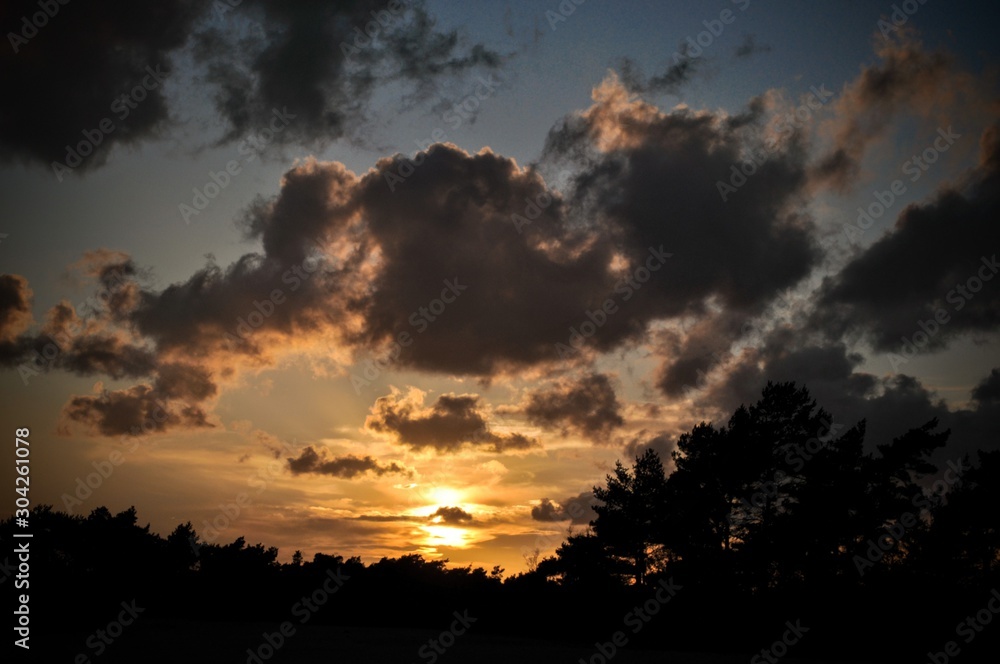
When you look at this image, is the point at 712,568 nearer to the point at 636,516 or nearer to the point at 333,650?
the point at 636,516

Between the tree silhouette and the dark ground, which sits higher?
the tree silhouette

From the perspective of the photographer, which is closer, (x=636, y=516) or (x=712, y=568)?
(x=712, y=568)

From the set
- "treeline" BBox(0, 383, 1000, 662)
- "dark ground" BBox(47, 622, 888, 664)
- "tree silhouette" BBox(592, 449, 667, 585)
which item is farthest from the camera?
"tree silhouette" BBox(592, 449, 667, 585)

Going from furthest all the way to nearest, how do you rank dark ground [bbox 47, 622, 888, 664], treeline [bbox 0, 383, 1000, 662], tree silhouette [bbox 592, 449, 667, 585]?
tree silhouette [bbox 592, 449, 667, 585], treeline [bbox 0, 383, 1000, 662], dark ground [bbox 47, 622, 888, 664]

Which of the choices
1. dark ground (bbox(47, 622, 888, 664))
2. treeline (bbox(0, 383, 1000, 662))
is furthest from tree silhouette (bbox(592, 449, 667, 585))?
dark ground (bbox(47, 622, 888, 664))

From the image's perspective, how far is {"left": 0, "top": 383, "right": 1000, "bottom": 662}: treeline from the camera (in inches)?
1394

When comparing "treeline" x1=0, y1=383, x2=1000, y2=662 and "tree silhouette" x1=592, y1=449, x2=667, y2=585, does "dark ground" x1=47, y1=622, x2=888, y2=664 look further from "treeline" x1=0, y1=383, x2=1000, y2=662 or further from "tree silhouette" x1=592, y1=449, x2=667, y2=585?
"tree silhouette" x1=592, y1=449, x2=667, y2=585

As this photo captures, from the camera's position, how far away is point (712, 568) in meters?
41.8

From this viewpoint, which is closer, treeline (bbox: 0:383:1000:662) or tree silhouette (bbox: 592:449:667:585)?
treeline (bbox: 0:383:1000:662)

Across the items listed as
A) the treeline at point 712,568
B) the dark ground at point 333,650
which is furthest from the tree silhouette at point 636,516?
the dark ground at point 333,650

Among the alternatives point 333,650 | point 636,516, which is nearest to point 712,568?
point 636,516

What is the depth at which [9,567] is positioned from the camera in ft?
126

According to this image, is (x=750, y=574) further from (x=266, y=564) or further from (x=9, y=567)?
(x=9, y=567)

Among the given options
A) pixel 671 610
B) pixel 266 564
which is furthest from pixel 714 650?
pixel 266 564
